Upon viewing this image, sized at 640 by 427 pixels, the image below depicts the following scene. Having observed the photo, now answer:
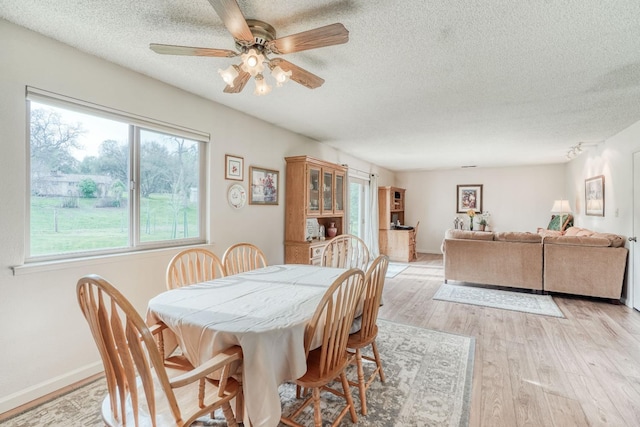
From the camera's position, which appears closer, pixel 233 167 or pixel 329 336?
pixel 329 336

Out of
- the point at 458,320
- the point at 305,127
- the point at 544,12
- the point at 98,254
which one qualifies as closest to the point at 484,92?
the point at 544,12

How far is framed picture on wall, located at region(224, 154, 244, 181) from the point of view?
3.19 meters

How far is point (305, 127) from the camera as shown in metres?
3.99

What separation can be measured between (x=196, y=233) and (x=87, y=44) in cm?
170

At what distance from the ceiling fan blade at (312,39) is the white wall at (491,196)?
7.31 meters

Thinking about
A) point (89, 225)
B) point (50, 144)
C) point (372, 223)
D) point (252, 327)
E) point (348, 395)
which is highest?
point (50, 144)

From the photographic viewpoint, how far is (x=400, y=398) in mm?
1933

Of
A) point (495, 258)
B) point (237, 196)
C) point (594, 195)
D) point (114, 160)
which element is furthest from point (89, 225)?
point (594, 195)

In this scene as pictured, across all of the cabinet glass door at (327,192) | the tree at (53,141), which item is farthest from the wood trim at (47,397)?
the cabinet glass door at (327,192)

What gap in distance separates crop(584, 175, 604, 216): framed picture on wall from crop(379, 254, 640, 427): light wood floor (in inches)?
63.6

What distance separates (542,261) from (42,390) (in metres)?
5.47

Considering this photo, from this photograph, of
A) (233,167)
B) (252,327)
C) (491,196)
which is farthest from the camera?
(491,196)

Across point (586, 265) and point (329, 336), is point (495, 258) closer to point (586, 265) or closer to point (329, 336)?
point (586, 265)

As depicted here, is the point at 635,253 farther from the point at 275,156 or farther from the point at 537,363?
the point at 275,156
